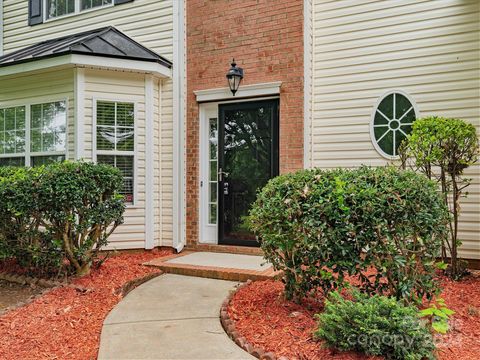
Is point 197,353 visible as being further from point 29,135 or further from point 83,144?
point 29,135

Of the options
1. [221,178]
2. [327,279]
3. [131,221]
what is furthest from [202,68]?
[327,279]

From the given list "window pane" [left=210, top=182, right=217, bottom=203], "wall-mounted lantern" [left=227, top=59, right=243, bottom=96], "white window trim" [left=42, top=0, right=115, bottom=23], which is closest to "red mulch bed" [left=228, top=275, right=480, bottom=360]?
"window pane" [left=210, top=182, right=217, bottom=203]

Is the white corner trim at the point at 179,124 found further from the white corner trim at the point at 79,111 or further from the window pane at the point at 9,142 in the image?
the window pane at the point at 9,142

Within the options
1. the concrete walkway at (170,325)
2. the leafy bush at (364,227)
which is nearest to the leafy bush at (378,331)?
the leafy bush at (364,227)

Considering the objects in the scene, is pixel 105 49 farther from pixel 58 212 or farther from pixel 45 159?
pixel 58 212

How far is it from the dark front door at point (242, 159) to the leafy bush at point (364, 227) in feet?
8.51

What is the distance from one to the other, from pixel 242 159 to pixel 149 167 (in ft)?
4.88

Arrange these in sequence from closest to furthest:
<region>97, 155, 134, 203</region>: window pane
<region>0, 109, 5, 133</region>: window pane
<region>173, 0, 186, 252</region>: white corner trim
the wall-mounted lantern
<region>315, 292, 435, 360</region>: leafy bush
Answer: <region>315, 292, 435, 360</region>: leafy bush → the wall-mounted lantern → <region>97, 155, 134, 203</region>: window pane → <region>173, 0, 186, 252</region>: white corner trim → <region>0, 109, 5, 133</region>: window pane

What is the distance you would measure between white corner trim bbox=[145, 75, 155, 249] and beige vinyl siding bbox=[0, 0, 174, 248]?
0.06 meters

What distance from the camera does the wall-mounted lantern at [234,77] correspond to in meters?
5.82

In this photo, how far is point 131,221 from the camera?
6.13 metres

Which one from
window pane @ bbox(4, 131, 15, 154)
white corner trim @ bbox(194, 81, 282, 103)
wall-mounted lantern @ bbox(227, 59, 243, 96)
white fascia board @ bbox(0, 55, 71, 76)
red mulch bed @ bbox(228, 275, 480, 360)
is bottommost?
red mulch bed @ bbox(228, 275, 480, 360)

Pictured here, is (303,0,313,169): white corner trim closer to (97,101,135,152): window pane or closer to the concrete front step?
the concrete front step

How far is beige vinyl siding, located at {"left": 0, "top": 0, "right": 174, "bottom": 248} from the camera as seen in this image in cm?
604
